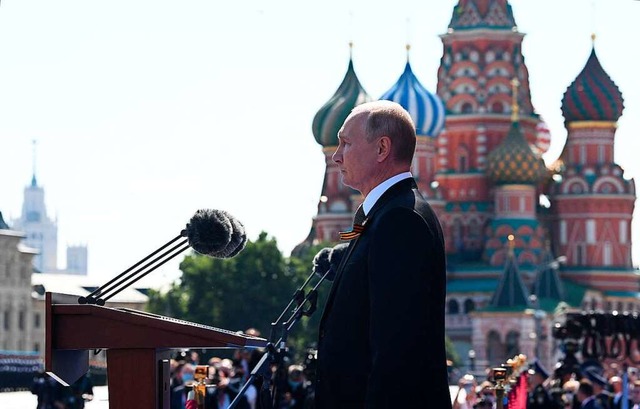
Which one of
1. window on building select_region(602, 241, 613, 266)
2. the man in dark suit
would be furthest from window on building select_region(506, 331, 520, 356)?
the man in dark suit

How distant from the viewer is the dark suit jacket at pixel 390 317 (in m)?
4.52

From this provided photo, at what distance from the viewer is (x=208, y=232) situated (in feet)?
18.6

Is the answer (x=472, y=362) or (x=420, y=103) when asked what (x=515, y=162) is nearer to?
(x=420, y=103)

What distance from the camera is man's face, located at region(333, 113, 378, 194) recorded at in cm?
485

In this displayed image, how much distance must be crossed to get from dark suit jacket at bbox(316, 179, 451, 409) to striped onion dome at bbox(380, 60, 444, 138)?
71.9m

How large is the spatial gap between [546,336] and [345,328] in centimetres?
7250

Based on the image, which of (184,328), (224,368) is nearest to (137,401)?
(184,328)

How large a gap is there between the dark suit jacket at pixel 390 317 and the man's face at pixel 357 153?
0.26 feet

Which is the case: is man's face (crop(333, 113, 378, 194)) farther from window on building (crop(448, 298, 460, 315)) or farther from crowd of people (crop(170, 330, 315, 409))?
window on building (crop(448, 298, 460, 315))

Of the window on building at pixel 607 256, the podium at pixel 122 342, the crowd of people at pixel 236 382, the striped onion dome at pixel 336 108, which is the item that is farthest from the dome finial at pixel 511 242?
the podium at pixel 122 342

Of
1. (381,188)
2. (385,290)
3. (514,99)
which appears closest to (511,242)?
(514,99)

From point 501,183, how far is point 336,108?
732 cm

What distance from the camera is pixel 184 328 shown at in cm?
523

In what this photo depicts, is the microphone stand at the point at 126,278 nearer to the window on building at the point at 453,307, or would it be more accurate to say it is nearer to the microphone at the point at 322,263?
the microphone at the point at 322,263
